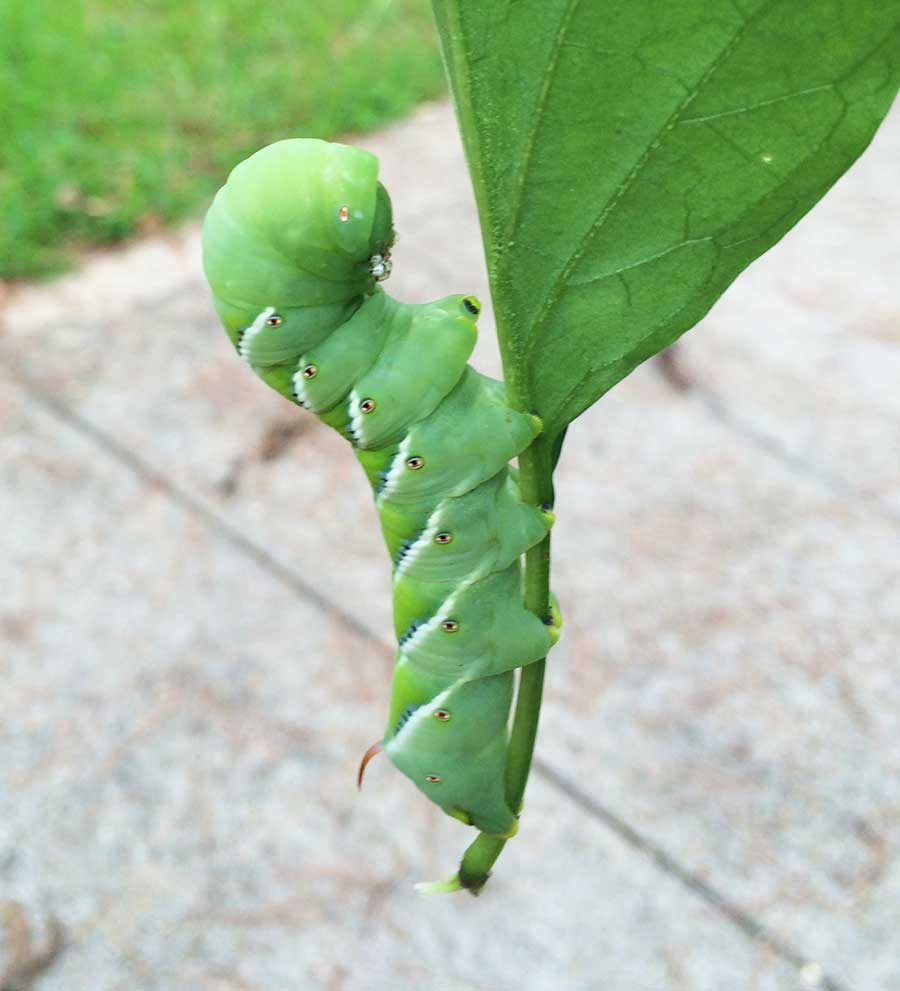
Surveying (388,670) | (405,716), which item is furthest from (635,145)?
(388,670)

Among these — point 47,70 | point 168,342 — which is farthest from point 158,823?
point 47,70

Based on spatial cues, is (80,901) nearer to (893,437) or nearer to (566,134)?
(566,134)

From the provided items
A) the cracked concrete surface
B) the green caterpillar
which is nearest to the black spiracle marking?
the green caterpillar

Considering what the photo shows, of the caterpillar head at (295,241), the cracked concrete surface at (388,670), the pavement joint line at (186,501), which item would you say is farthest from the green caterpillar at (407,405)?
the pavement joint line at (186,501)

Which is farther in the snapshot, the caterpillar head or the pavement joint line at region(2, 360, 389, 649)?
the pavement joint line at region(2, 360, 389, 649)

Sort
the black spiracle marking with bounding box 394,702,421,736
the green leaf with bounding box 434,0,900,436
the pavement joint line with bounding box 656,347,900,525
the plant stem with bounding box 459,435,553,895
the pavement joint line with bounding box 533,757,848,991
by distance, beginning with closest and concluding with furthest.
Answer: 1. the green leaf with bounding box 434,0,900,436
2. the plant stem with bounding box 459,435,553,895
3. the black spiracle marking with bounding box 394,702,421,736
4. the pavement joint line with bounding box 533,757,848,991
5. the pavement joint line with bounding box 656,347,900,525

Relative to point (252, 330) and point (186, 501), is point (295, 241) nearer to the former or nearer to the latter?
point (252, 330)

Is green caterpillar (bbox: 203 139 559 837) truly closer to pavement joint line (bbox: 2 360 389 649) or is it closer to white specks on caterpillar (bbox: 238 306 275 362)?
white specks on caterpillar (bbox: 238 306 275 362)

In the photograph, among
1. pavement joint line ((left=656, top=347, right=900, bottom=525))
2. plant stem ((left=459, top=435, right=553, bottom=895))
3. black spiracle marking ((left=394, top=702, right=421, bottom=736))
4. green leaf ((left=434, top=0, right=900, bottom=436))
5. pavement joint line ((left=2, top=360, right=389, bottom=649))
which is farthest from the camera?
pavement joint line ((left=656, top=347, right=900, bottom=525))

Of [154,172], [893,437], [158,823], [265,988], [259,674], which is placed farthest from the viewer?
[154,172]
